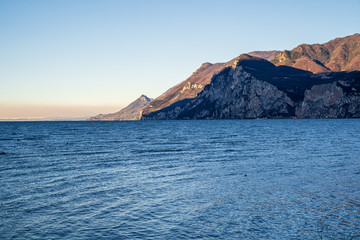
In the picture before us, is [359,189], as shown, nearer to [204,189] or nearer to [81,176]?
[204,189]

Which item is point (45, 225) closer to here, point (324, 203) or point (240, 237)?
point (240, 237)

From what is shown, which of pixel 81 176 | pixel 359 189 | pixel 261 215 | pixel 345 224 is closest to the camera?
pixel 345 224

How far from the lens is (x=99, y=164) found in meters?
39.4

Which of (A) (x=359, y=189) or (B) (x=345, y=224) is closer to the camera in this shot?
(B) (x=345, y=224)

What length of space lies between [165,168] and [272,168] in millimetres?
12053

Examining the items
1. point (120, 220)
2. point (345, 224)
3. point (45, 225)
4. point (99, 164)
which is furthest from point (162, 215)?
point (99, 164)

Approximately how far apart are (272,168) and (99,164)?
21.1 metres

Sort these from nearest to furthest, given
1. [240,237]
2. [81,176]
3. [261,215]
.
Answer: [240,237]
[261,215]
[81,176]

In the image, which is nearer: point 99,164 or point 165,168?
point 165,168

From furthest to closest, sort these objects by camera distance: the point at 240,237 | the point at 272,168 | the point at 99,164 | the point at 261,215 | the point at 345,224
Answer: the point at 99,164
the point at 272,168
the point at 261,215
the point at 345,224
the point at 240,237

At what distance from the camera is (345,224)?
16.3 metres

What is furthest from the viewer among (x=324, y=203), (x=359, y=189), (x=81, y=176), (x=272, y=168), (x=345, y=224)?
(x=272, y=168)

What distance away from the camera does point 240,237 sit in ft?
48.7

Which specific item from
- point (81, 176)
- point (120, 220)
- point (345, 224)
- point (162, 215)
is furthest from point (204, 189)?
point (81, 176)
